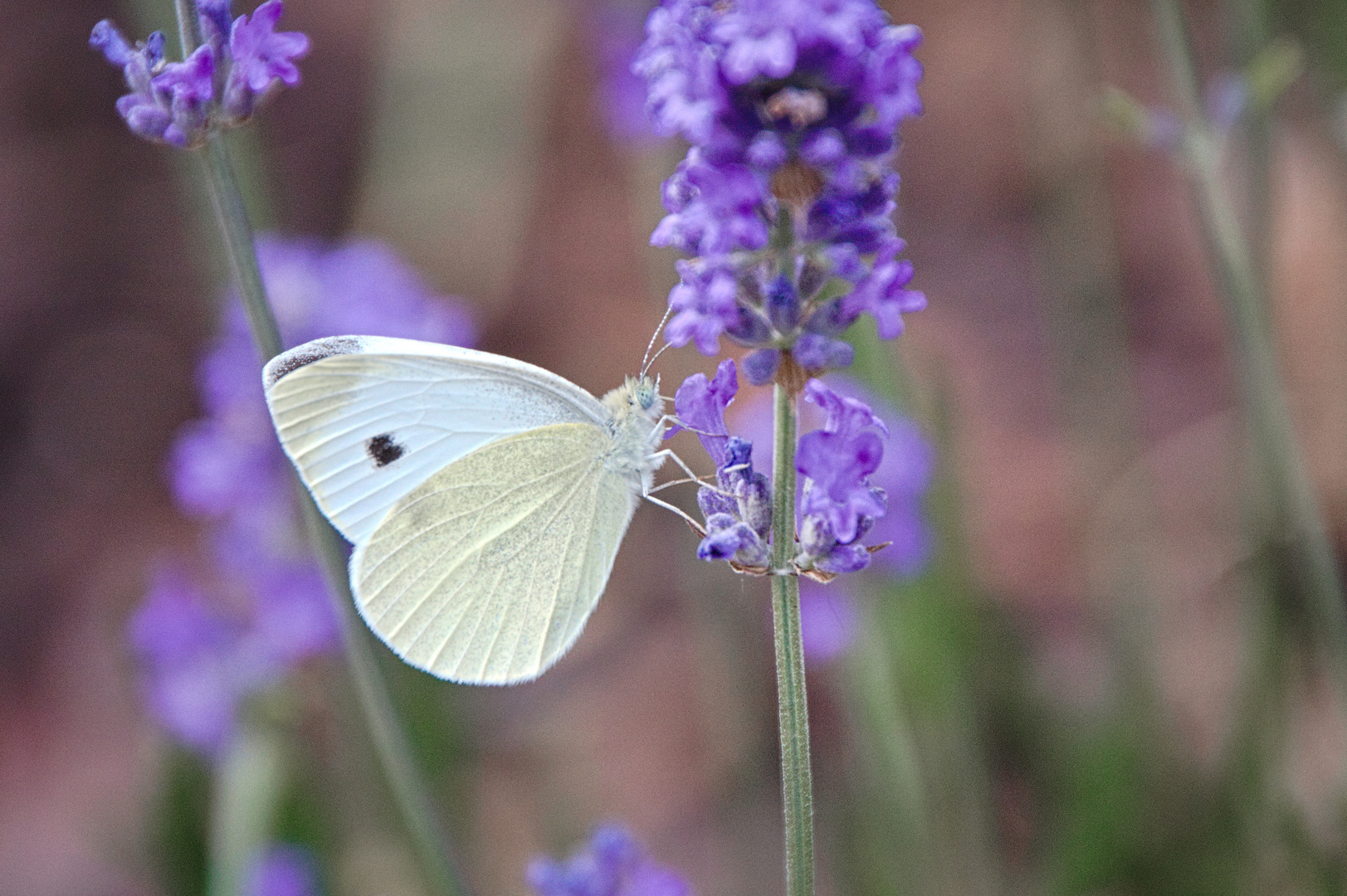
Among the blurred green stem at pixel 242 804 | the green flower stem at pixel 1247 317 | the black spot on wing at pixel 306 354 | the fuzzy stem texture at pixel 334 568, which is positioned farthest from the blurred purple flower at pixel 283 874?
the green flower stem at pixel 1247 317

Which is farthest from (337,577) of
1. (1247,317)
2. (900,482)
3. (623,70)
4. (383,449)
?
(623,70)

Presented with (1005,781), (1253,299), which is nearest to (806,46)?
(1253,299)

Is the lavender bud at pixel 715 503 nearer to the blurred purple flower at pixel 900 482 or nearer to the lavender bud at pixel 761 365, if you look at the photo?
the lavender bud at pixel 761 365

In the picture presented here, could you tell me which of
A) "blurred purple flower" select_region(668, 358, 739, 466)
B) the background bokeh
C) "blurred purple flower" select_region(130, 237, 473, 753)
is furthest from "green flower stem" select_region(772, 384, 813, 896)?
"blurred purple flower" select_region(130, 237, 473, 753)

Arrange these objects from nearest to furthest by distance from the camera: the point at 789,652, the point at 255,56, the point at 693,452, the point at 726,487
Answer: the point at 789,652 < the point at 726,487 < the point at 255,56 < the point at 693,452

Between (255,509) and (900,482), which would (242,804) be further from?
(900,482)

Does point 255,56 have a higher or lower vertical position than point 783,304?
higher

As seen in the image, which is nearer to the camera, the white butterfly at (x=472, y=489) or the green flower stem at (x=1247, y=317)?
the white butterfly at (x=472, y=489)
